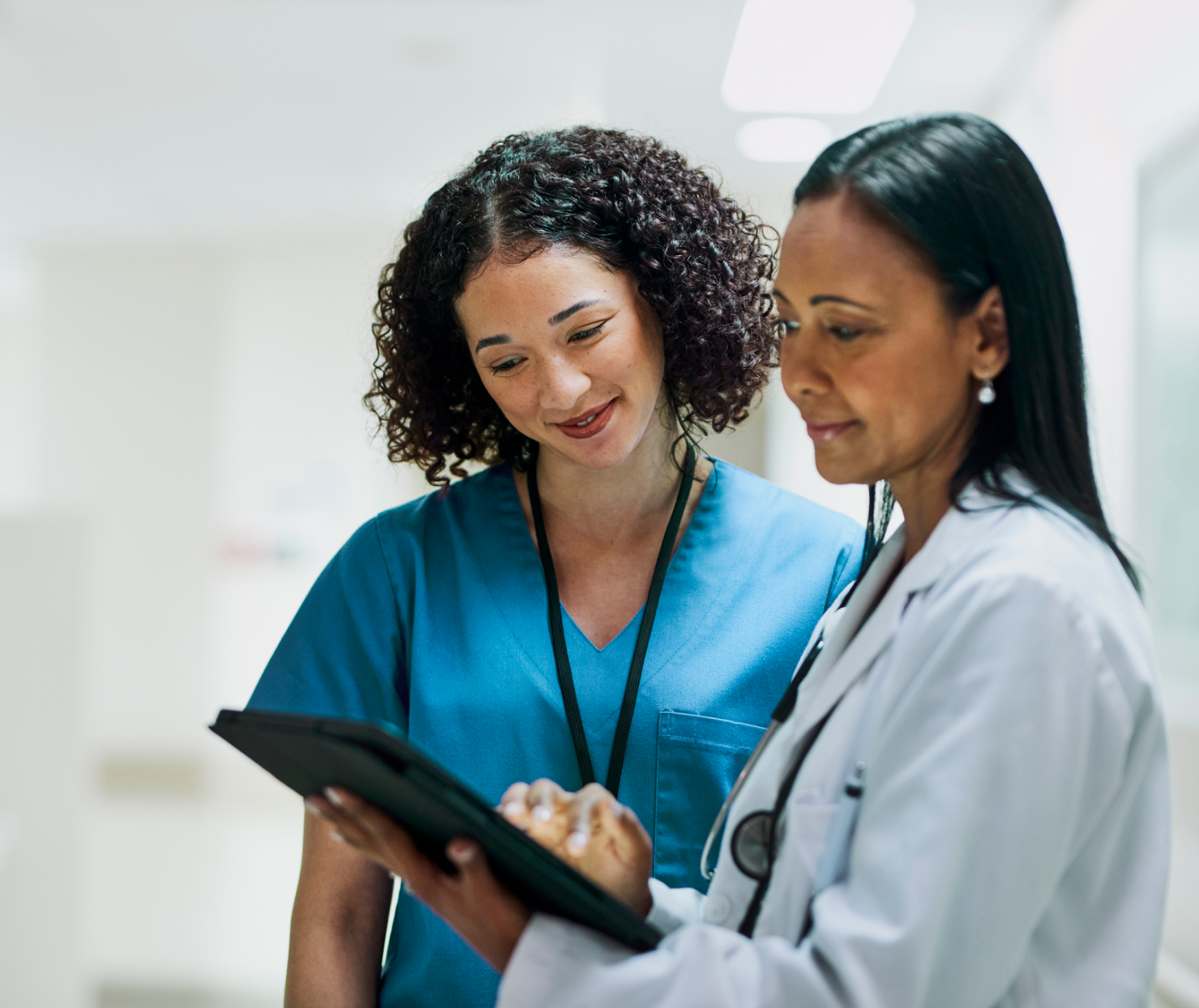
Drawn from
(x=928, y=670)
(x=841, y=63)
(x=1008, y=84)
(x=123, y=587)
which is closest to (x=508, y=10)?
(x=841, y=63)

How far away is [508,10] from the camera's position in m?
2.79

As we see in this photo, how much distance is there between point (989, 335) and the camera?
2.60ft

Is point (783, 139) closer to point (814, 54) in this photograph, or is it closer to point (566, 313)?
point (814, 54)

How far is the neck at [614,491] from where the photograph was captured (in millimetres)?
1373

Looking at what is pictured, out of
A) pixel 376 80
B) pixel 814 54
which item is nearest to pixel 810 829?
pixel 814 54

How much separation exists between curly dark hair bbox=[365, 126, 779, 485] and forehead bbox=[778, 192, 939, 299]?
483 millimetres

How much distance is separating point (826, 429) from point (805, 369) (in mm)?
55

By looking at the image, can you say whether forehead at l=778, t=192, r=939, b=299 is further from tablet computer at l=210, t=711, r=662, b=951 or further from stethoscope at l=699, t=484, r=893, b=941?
tablet computer at l=210, t=711, r=662, b=951

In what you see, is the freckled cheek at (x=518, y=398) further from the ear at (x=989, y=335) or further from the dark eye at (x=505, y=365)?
the ear at (x=989, y=335)

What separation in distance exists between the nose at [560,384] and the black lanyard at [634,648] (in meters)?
0.21

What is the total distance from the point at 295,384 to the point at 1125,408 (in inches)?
165

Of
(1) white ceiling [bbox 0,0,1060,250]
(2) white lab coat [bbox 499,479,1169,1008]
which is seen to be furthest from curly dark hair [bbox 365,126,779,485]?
(1) white ceiling [bbox 0,0,1060,250]

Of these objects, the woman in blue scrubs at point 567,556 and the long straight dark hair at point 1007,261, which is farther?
the woman in blue scrubs at point 567,556

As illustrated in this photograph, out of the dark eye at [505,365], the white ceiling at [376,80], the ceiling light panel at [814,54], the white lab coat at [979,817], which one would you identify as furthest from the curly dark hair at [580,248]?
the ceiling light panel at [814,54]
